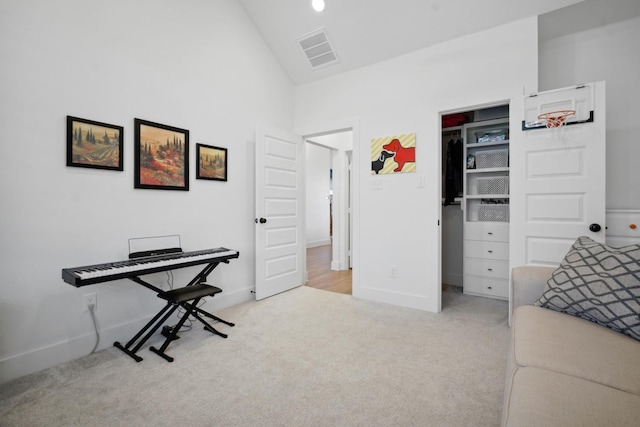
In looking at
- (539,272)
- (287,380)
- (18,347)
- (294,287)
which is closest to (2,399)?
(18,347)

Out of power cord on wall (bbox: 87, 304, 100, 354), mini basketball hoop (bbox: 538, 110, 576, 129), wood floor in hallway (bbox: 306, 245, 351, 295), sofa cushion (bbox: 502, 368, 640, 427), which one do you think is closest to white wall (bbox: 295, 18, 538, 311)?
mini basketball hoop (bbox: 538, 110, 576, 129)

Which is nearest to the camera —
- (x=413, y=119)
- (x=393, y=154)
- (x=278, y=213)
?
(x=413, y=119)

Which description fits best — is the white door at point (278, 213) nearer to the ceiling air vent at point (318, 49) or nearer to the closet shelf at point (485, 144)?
the ceiling air vent at point (318, 49)

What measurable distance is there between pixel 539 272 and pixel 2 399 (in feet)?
10.3

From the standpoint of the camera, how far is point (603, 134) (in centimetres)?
233

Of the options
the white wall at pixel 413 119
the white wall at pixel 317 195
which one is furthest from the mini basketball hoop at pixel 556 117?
the white wall at pixel 317 195

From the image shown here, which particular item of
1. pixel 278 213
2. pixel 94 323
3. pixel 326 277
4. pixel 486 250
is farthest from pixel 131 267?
pixel 486 250

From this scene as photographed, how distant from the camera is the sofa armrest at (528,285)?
5.72 feet

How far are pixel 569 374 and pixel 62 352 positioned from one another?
111 inches

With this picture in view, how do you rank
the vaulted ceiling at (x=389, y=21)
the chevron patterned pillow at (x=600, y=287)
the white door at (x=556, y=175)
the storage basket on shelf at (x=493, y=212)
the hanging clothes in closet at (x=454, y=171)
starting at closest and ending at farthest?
1. the chevron patterned pillow at (x=600, y=287)
2. the white door at (x=556, y=175)
3. the vaulted ceiling at (x=389, y=21)
4. the storage basket on shelf at (x=493, y=212)
5. the hanging clothes in closet at (x=454, y=171)

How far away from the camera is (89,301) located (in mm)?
2199

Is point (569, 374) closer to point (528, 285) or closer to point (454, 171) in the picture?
point (528, 285)

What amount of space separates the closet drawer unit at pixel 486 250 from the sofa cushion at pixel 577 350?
214 cm

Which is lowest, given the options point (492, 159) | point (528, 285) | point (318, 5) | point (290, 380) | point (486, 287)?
point (290, 380)
